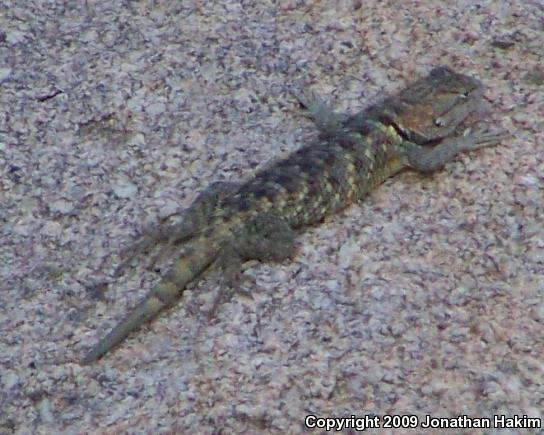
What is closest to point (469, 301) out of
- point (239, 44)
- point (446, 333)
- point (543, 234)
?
point (446, 333)

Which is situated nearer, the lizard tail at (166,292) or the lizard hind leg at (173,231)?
the lizard tail at (166,292)

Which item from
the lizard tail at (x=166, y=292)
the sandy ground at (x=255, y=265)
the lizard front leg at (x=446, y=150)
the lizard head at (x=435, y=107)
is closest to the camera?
the sandy ground at (x=255, y=265)

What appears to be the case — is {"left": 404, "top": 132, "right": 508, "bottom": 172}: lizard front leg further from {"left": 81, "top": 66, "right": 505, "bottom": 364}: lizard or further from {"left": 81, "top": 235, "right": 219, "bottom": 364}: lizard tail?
{"left": 81, "top": 235, "right": 219, "bottom": 364}: lizard tail

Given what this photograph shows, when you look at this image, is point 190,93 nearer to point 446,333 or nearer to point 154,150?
point 154,150

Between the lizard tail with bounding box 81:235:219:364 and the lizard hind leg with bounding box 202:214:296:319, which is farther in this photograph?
the lizard hind leg with bounding box 202:214:296:319

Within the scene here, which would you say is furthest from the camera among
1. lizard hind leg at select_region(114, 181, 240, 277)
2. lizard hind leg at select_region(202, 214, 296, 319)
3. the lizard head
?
the lizard head

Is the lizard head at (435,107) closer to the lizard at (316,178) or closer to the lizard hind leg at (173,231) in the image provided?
the lizard at (316,178)

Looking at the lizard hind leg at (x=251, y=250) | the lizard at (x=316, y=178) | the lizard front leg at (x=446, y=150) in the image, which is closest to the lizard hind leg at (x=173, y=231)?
the lizard at (x=316, y=178)

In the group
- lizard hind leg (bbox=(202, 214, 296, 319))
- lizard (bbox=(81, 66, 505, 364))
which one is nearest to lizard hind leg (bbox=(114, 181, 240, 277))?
lizard (bbox=(81, 66, 505, 364))
